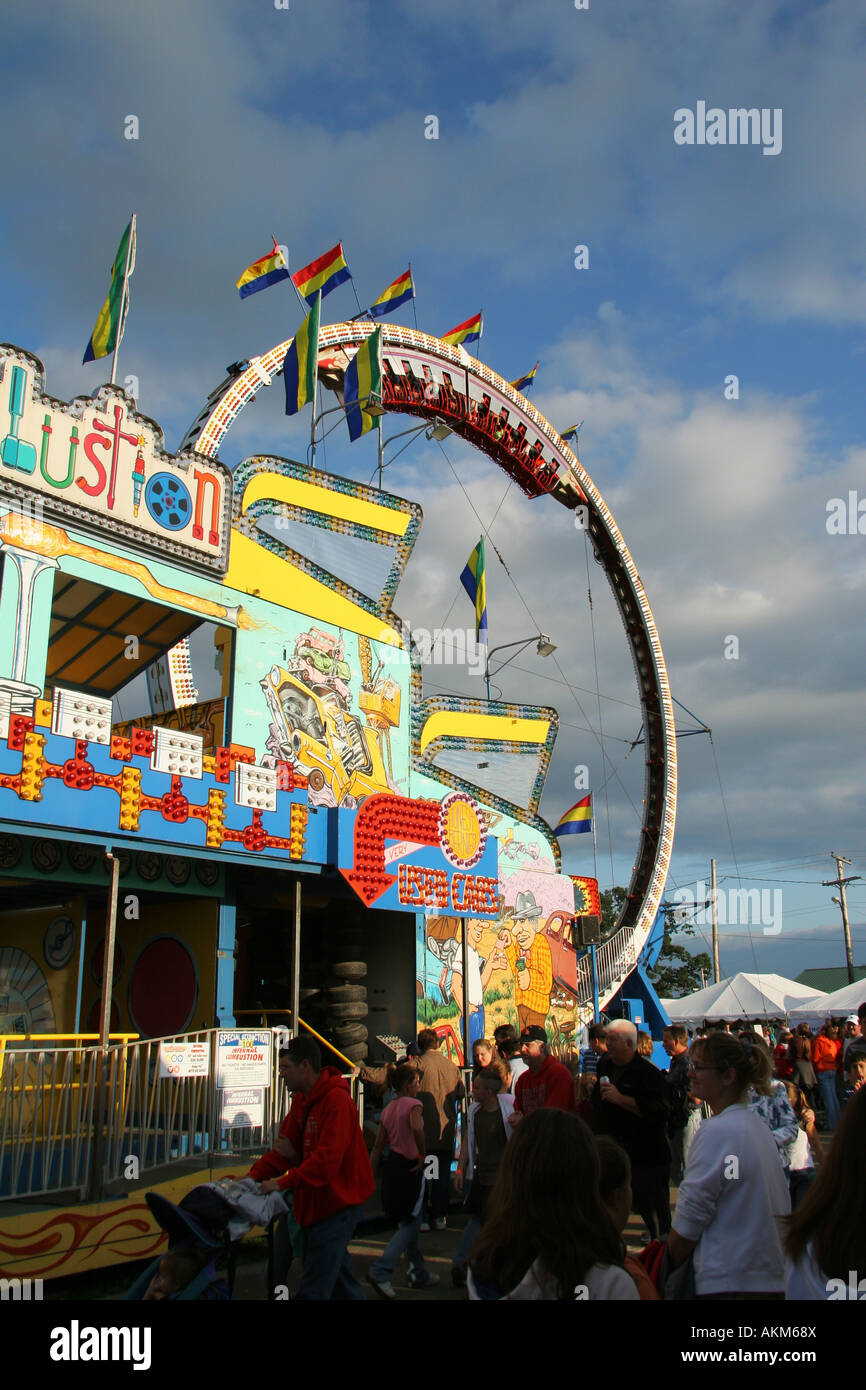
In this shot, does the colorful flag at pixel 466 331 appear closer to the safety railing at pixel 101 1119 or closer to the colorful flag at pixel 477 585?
the colorful flag at pixel 477 585

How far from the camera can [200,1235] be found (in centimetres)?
422

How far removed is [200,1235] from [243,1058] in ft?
16.1

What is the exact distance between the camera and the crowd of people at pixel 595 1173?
8.63 feet

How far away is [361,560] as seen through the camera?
56.4ft

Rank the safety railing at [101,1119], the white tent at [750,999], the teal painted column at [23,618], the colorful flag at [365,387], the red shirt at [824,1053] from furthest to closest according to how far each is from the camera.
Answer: the white tent at [750,999], the colorful flag at [365,387], the red shirt at [824,1053], the teal painted column at [23,618], the safety railing at [101,1119]

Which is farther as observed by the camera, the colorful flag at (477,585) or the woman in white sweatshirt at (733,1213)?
the colorful flag at (477,585)

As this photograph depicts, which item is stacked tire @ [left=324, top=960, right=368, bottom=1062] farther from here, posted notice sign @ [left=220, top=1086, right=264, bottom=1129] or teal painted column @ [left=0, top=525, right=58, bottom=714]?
teal painted column @ [left=0, top=525, right=58, bottom=714]

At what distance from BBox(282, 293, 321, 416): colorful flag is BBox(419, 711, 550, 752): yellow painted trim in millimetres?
6953

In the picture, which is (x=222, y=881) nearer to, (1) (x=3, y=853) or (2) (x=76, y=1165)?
(1) (x=3, y=853)

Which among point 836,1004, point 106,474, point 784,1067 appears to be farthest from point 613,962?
point 106,474

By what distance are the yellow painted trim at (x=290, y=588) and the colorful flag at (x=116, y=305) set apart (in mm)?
3096

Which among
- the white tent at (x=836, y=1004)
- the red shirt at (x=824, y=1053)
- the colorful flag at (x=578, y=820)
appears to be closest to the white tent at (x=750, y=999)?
the white tent at (x=836, y=1004)

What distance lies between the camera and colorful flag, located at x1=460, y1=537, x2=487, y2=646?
2142 centimetres

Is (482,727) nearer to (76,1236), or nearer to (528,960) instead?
(528,960)
